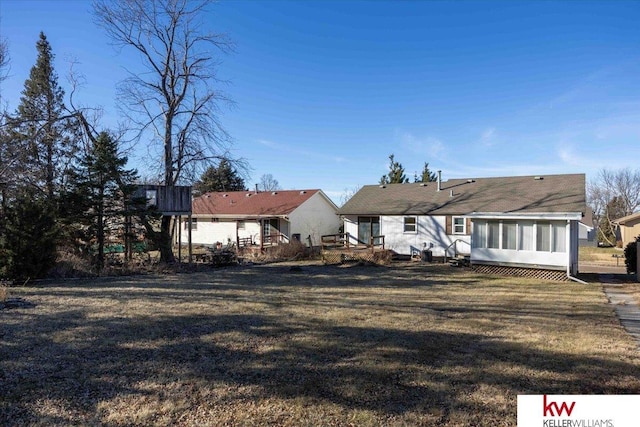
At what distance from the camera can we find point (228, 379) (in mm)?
4789

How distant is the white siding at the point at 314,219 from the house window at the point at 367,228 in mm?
5365

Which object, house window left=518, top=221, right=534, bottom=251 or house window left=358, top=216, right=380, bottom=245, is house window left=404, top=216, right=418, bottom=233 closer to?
house window left=358, top=216, right=380, bottom=245

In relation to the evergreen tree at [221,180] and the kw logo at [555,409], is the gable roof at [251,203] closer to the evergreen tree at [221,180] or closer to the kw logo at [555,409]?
the evergreen tree at [221,180]

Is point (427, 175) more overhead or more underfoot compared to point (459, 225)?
more overhead

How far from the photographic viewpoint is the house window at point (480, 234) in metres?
17.5

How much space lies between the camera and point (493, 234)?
1731cm

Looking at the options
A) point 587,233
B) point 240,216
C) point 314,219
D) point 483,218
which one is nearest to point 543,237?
point 483,218

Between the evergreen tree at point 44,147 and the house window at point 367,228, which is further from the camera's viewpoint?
the house window at point 367,228

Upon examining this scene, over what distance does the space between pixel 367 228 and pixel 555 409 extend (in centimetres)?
2120

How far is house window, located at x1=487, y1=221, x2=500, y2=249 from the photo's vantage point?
17.2 metres

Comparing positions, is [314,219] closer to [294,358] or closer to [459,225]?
[459,225]

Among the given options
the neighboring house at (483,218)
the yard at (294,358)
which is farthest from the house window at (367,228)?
the yard at (294,358)

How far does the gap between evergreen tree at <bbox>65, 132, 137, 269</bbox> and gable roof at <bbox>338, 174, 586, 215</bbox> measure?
1399cm

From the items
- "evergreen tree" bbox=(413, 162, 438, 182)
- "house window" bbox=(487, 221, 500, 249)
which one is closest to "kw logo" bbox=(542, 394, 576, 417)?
"house window" bbox=(487, 221, 500, 249)
